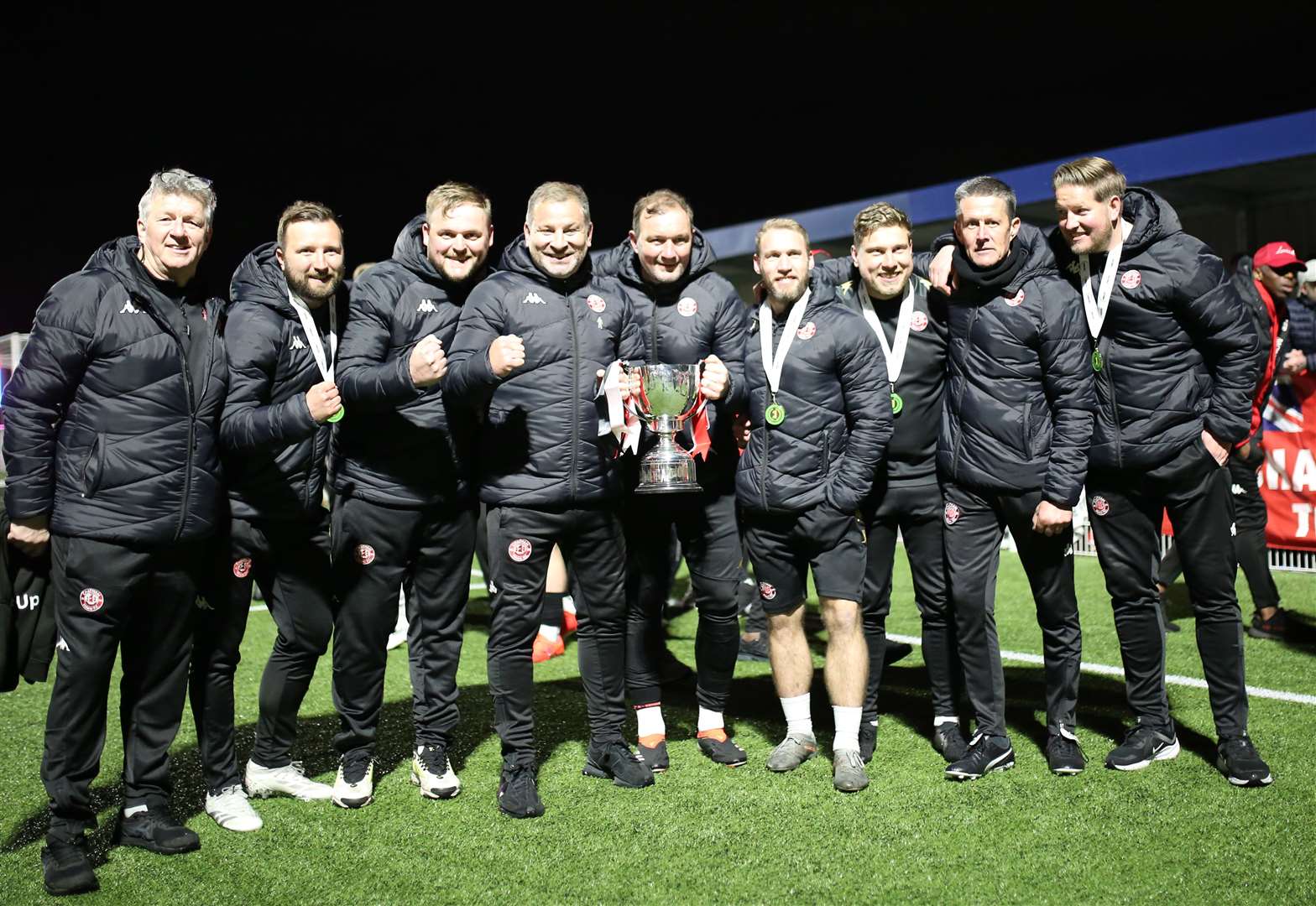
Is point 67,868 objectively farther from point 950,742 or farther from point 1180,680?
point 1180,680

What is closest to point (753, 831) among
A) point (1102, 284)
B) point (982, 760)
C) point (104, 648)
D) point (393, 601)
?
point (982, 760)

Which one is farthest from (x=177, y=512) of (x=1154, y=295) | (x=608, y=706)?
(x=1154, y=295)

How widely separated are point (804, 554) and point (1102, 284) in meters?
1.24

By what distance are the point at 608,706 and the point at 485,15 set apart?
9304 mm

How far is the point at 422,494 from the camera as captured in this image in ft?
11.6

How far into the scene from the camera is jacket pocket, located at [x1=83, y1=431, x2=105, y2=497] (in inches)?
116

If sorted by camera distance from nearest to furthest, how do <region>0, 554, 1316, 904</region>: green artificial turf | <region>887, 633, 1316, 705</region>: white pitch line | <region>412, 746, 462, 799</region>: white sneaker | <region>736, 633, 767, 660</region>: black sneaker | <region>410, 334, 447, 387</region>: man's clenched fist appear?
<region>0, 554, 1316, 904</region>: green artificial turf
<region>410, 334, 447, 387</region>: man's clenched fist
<region>412, 746, 462, 799</region>: white sneaker
<region>887, 633, 1316, 705</region>: white pitch line
<region>736, 633, 767, 660</region>: black sneaker

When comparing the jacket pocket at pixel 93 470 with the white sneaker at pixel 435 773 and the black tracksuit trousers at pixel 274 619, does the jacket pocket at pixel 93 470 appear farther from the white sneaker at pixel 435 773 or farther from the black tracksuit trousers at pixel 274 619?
→ the white sneaker at pixel 435 773

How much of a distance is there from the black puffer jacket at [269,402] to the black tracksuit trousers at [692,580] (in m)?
1.08

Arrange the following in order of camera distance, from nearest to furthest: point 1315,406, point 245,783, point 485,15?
point 245,783
point 1315,406
point 485,15

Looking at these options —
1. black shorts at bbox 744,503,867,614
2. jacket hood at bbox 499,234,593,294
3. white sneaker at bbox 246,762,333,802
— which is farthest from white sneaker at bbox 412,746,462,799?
jacket hood at bbox 499,234,593,294

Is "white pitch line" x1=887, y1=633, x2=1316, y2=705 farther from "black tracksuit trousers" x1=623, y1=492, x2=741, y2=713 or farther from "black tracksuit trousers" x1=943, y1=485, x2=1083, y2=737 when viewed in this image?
"black tracksuit trousers" x1=623, y1=492, x2=741, y2=713

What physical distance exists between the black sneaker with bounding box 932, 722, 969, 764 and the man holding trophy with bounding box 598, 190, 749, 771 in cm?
67

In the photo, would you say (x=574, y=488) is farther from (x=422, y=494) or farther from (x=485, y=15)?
(x=485, y=15)
